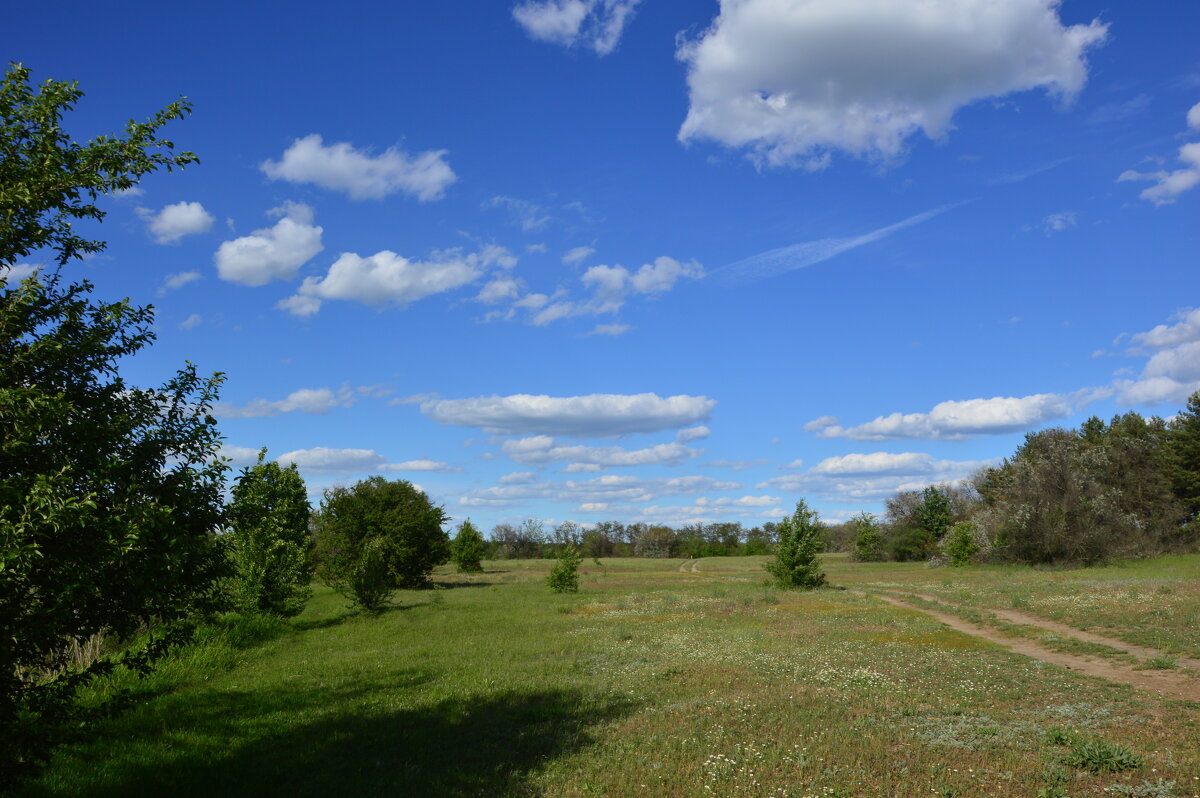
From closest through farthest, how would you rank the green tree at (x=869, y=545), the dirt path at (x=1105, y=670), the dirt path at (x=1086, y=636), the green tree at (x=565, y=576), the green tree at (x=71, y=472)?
1. the green tree at (x=71, y=472)
2. the dirt path at (x=1105, y=670)
3. the dirt path at (x=1086, y=636)
4. the green tree at (x=565, y=576)
5. the green tree at (x=869, y=545)

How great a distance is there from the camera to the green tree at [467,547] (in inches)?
3090

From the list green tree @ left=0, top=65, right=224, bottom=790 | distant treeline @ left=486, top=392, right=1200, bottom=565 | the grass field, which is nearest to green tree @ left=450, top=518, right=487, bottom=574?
distant treeline @ left=486, top=392, right=1200, bottom=565

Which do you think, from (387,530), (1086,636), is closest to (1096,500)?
(1086,636)

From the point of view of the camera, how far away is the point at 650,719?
13.3 metres

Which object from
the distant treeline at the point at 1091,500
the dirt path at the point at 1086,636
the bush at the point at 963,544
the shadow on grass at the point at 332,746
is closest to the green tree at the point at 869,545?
the distant treeline at the point at 1091,500

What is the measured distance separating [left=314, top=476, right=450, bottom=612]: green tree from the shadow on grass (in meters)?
36.3

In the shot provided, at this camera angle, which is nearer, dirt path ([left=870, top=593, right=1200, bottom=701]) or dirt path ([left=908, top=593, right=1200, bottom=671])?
dirt path ([left=870, top=593, right=1200, bottom=701])

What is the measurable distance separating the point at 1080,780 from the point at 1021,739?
1.97 metres

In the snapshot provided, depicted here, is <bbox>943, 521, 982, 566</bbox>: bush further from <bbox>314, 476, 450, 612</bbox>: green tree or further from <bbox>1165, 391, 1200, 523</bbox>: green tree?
<bbox>314, 476, 450, 612</bbox>: green tree

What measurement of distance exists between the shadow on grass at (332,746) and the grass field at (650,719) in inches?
2.0

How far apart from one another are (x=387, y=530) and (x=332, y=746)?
1687 inches

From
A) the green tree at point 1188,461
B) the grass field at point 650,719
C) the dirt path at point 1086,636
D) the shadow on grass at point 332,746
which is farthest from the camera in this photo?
the green tree at point 1188,461

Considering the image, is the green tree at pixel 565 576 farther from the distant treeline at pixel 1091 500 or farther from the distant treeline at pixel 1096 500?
the distant treeline at pixel 1096 500

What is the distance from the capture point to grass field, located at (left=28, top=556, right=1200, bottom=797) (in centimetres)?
990
